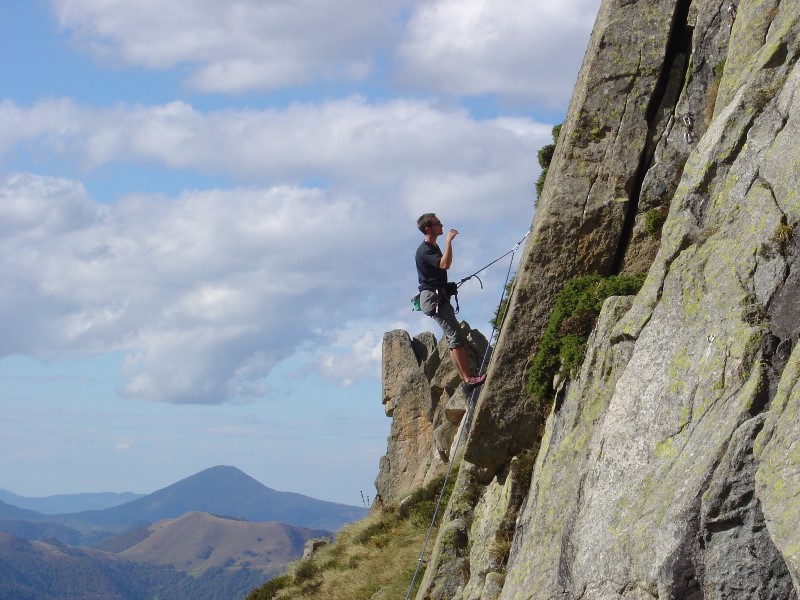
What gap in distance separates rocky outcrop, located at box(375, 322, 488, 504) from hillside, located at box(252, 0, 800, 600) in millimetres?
15353

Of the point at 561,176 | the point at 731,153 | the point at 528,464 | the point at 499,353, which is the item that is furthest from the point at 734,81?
the point at 528,464

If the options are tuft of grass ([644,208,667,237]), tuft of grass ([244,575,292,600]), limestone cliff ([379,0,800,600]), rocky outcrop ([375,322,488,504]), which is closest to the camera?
limestone cliff ([379,0,800,600])

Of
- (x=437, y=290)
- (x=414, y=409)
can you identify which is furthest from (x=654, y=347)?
(x=414, y=409)

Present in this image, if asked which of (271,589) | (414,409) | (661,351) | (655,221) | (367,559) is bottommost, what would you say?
(271,589)

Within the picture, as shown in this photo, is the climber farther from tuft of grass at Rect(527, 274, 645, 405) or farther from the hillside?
tuft of grass at Rect(527, 274, 645, 405)

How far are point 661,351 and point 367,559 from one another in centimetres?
1822

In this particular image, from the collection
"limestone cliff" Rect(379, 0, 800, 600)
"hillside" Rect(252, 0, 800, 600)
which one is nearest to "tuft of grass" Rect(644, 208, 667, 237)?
"hillside" Rect(252, 0, 800, 600)

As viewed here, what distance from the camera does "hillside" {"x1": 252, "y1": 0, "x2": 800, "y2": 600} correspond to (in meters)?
11.2

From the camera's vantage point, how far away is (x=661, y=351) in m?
13.7

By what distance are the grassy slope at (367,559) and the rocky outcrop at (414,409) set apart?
2548 millimetres

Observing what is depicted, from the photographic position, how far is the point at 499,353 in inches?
724

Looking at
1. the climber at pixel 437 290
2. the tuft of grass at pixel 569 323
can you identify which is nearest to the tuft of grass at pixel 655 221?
the tuft of grass at pixel 569 323

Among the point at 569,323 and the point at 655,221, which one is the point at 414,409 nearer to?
the point at 655,221

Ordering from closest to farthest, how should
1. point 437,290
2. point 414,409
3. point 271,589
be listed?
1. point 437,290
2. point 271,589
3. point 414,409
